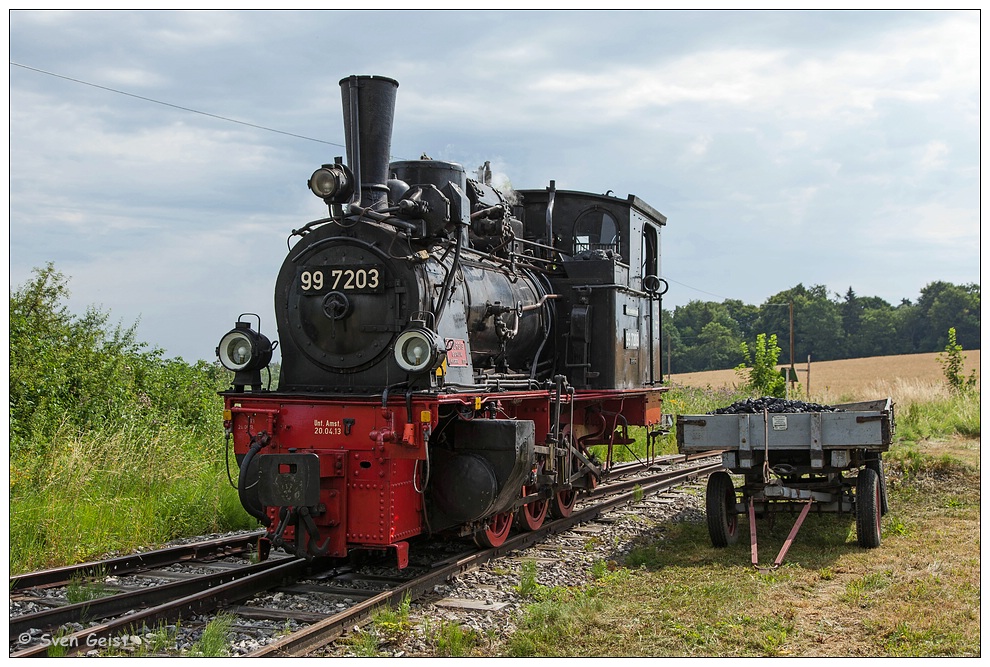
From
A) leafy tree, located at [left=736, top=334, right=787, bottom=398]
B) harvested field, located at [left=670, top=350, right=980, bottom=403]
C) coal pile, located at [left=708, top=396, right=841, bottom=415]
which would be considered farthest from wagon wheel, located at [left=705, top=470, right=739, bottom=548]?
leafy tree, located at [left=736, top=334, right=787, bottom=398]

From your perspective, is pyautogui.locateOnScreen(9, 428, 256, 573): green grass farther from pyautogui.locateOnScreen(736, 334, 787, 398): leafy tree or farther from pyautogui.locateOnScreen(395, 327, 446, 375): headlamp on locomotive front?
pyautogui.locateOnScreen(736, 334, 787, 398): leafy tree

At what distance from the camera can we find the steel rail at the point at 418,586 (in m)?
4.82

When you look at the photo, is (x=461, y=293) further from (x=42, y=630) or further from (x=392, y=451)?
(x=42, y=630)

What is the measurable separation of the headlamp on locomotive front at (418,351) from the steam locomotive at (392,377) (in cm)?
1

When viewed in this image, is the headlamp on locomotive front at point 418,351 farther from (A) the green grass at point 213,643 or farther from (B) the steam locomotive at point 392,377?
(A) the green grass at point 213,643

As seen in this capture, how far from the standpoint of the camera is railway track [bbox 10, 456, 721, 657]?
16.5 ft

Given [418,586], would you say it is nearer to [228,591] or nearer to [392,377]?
[228,591]

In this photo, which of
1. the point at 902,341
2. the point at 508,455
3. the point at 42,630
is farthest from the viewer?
the point at 902,341

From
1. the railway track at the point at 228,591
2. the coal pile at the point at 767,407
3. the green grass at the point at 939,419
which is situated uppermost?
the coal pile at the point at 767,407

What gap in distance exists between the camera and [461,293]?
7.18m

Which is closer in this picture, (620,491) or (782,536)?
(782,536)

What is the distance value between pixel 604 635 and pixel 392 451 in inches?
79.4

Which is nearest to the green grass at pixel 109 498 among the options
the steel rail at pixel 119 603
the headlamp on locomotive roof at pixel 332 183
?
the steel rail at pixel 119 603

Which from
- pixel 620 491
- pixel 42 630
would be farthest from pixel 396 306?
pixel 620 491
